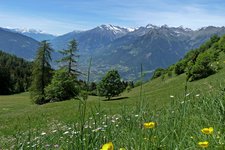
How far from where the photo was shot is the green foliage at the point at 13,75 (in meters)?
136

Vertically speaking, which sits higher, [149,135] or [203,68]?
[203,68]

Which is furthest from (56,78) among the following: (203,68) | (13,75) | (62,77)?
(13,75)

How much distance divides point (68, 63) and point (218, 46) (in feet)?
105

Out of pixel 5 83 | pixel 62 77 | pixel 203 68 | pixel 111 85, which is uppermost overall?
pixel 203 68

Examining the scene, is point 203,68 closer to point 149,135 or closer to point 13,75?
point 149,135

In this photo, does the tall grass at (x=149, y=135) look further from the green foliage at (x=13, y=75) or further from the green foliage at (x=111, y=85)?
the green foliage at (x=13, y=75)

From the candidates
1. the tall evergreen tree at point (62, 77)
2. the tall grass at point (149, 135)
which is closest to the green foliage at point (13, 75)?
the tall evergreen tree at point (62, 77)

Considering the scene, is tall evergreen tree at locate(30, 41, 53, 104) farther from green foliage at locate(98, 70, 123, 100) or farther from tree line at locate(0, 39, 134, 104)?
green foliage at locate(98, 70, 123, 100)

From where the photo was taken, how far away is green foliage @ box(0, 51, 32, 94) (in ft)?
447

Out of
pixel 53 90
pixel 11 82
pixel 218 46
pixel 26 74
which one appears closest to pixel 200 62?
pixel 218 46

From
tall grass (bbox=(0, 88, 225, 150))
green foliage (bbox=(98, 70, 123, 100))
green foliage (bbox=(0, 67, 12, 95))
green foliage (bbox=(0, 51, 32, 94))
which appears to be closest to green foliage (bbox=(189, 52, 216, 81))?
green foliage (bbox=(98, 70, 123, 100))

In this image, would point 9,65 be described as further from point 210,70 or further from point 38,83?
point 210,70

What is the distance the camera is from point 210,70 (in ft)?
128

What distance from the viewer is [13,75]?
14888 centimetres
